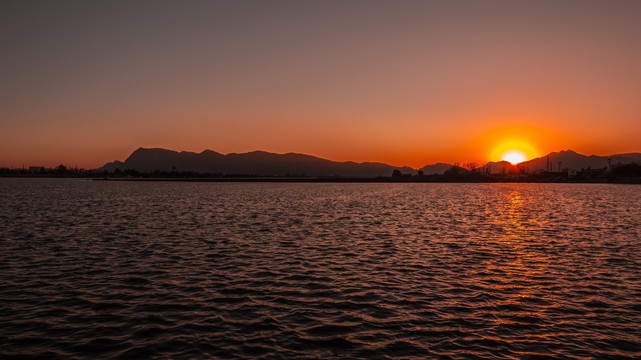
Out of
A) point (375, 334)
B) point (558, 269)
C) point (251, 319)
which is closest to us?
point (375, 334)

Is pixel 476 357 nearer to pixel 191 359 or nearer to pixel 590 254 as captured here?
pixel 191 359

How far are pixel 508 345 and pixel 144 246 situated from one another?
→ 104 ft

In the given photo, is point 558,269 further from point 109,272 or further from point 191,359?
point 109,272

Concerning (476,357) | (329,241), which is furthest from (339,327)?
(329,241)

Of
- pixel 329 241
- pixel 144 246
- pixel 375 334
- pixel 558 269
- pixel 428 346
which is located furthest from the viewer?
pixel 329 241

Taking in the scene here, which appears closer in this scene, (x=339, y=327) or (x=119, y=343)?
(x=119, y=343)

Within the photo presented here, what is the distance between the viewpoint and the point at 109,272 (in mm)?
27469

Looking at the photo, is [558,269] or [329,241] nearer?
[558,269]

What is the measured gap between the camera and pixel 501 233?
48.9 metres

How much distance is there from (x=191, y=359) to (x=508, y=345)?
1201 cm

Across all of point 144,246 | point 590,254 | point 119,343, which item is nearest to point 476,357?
point 119,343

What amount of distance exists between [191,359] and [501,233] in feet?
141

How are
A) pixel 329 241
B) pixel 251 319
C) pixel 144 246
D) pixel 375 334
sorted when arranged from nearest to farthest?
pixel 375 334 → pixel 251 319 → pixel 144 246 → pixel 329 241

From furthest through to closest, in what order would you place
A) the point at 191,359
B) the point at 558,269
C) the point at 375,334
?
the point at 558,269, the point at 375,334, the point at 191,359
